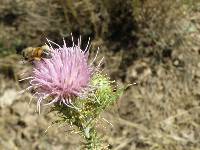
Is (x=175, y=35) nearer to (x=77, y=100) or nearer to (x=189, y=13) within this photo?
(x=189, y=13)

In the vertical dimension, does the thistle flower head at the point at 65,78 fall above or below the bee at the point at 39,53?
below

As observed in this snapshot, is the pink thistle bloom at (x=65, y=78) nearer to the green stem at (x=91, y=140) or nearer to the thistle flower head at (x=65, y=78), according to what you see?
the thistle flower head at (x=65, y=78)

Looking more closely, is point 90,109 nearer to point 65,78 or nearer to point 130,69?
point 65,78

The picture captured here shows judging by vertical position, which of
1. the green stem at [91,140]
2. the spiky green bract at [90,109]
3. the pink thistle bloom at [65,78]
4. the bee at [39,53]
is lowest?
the green stem at [91,140]

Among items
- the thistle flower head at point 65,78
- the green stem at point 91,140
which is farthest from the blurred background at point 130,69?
the thistle flower head at point 65,78

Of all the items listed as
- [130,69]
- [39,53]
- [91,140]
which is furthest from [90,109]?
[130,69]

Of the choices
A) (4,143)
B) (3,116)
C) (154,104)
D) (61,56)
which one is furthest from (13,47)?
(61,56)
